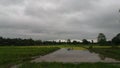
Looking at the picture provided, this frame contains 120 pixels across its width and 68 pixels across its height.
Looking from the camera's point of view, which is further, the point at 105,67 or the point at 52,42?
the point at 52,42

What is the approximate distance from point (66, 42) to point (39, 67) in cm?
17397

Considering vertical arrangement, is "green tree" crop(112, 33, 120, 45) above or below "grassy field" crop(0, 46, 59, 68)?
above

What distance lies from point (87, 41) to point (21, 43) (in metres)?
49.0

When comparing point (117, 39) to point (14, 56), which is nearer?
point (14, 56)

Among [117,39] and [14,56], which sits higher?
[117,39]

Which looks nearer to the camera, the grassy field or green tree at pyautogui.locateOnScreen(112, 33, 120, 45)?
the grassy field

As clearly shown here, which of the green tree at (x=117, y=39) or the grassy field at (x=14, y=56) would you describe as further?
the green tree at (x=117, y=39)

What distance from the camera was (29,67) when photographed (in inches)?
788

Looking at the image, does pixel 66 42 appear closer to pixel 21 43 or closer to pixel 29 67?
pixel 21 43

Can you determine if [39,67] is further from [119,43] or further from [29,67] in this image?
[119,43]

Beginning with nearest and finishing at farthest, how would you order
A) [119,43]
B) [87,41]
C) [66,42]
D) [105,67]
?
[105,67] < [119,43] < [87,41] < [66,42]

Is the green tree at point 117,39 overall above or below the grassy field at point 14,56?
above

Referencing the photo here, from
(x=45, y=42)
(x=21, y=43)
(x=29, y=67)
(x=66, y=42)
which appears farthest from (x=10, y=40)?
(x=29, y=67)

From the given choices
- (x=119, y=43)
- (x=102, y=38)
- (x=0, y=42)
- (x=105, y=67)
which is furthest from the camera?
(x=102, y=38)
